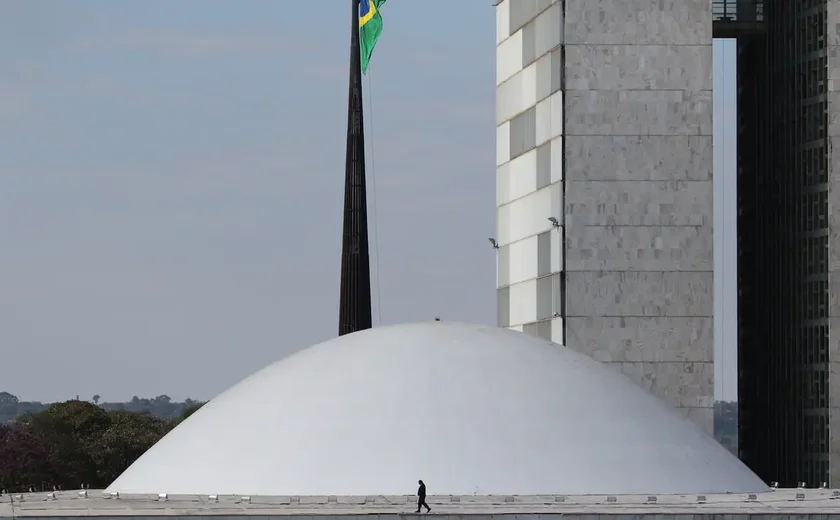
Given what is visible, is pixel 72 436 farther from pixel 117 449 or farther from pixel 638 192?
pixel 638 192

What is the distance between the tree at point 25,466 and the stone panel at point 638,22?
46341mm

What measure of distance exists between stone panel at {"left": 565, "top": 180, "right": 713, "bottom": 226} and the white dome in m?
29.0

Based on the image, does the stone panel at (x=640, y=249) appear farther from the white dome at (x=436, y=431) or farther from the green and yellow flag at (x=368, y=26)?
the white dome at (x=436, y=431)

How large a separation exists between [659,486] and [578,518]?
12.7m

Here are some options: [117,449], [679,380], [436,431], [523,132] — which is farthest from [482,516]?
[117,449]

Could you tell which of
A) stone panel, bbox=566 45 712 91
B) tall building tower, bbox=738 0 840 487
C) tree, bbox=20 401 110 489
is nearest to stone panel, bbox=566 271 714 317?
tall building tower, bbox=738 0 840 487

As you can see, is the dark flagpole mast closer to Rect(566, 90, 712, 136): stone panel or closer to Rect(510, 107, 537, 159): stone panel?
Rect(510, 107, 537, 159): stone panel

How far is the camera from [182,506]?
185ft

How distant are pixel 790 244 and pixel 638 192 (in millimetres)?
11422

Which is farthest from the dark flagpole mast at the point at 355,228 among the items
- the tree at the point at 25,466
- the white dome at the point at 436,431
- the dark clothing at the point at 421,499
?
the dark clothing at the point at 421,499

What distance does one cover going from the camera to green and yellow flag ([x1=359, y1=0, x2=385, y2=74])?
10550 cm

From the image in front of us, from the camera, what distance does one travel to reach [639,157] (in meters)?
99.9

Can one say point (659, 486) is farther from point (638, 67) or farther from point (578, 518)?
point (638, 67)

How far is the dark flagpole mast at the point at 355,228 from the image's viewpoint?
100 metres
